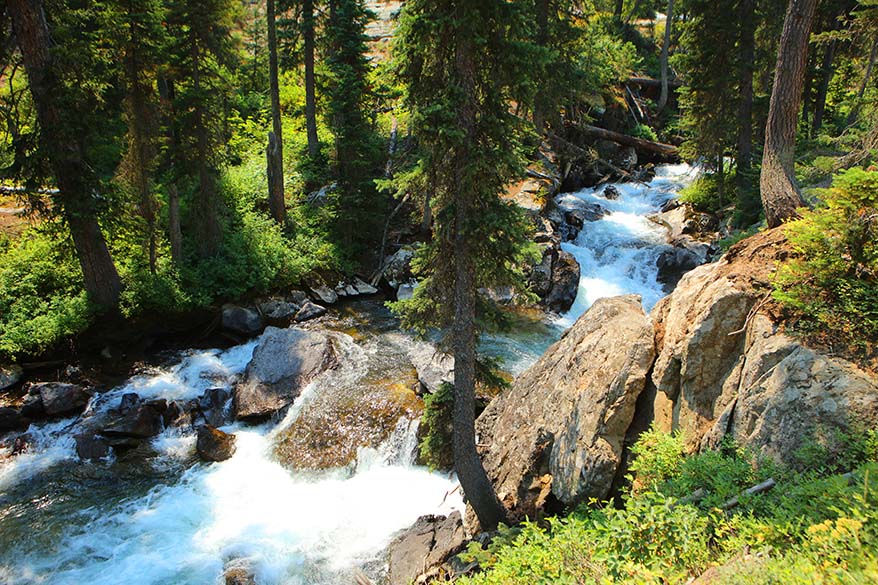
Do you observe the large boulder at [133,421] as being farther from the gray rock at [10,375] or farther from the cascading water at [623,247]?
the cascading water at [623,247]

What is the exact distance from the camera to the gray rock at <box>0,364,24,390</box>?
1238 cm

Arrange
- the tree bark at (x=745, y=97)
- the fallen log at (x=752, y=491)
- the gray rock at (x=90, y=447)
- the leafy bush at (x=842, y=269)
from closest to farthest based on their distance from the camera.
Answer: the fallen log at (x=752, y=491), the leafy bush at (x=842, y=269), the gray rock at (x=90, y=447), the tree bark at (x=745, y=97)

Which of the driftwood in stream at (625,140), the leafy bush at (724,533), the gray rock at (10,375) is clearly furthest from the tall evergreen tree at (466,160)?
the driftwood in stream at (625,140)

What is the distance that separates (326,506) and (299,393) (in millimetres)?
3772

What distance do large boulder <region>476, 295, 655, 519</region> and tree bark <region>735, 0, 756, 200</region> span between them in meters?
13.4

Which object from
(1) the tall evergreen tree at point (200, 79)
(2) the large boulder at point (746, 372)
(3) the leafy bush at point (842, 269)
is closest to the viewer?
(2) the large boulder at point (746, 372)

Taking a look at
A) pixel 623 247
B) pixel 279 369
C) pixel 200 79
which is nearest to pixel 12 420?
pixel 279 369

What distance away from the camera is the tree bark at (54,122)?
1251 cm

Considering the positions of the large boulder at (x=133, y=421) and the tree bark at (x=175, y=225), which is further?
the tree bark at (x=175, y=225)

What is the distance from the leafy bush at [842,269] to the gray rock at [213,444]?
39.5ft

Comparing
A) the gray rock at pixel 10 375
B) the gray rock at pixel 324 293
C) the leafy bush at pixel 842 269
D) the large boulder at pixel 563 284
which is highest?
the leafy bush at pixel 842 269

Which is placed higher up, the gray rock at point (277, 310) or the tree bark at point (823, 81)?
the tree bark at point (823, 81)

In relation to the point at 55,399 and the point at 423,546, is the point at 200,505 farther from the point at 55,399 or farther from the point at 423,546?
the point at 55,399

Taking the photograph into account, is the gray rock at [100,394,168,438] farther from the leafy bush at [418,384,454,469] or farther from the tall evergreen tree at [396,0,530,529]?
the tall evergreen tree at [396,0,530,529]
